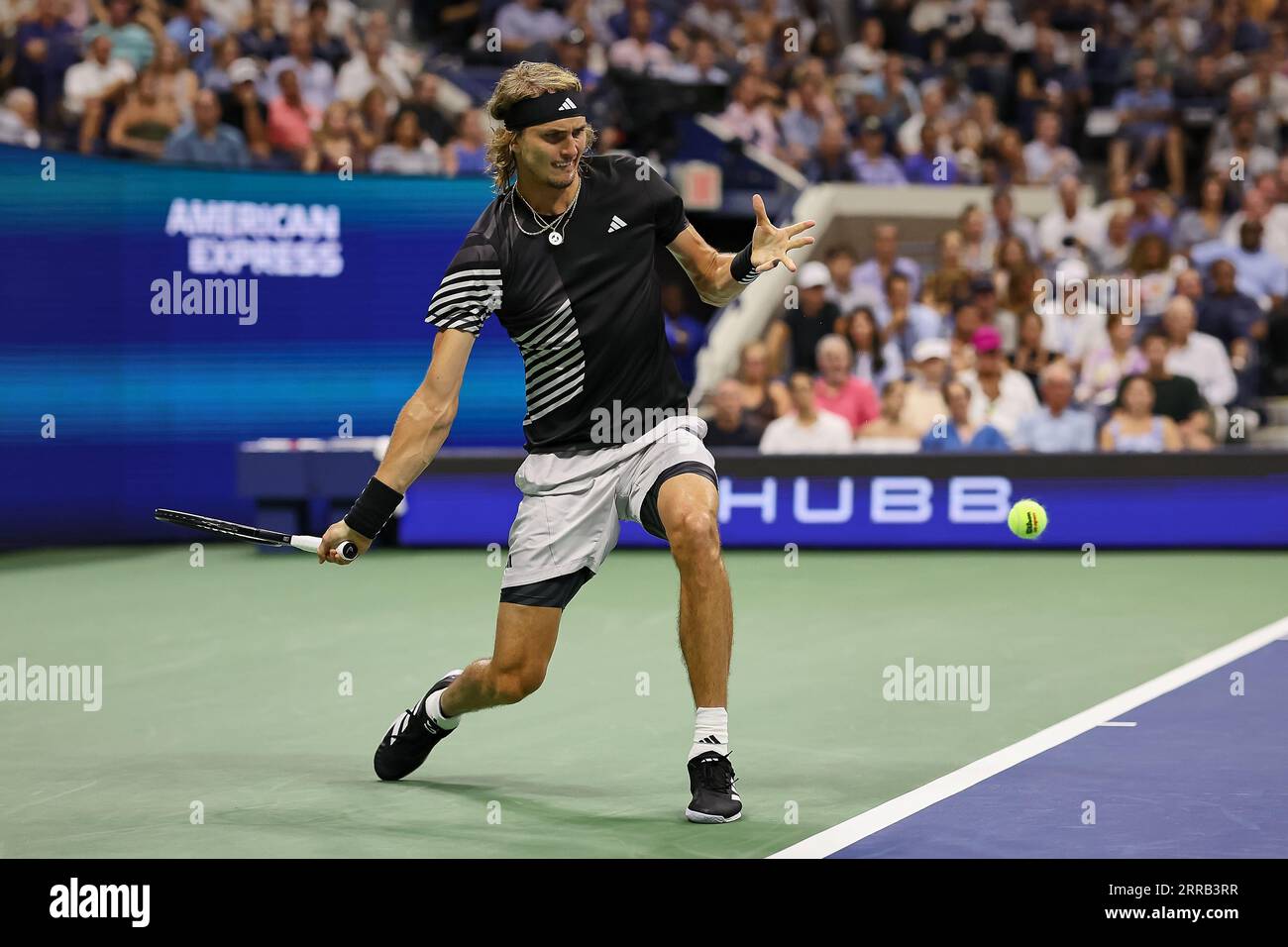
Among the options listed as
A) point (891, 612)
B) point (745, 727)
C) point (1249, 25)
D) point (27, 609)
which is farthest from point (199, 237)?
point (1249, 25)

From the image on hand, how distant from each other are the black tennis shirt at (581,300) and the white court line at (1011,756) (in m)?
1.54

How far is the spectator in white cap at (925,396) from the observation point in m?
14.2

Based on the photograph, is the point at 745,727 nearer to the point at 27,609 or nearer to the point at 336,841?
the point at 336,841

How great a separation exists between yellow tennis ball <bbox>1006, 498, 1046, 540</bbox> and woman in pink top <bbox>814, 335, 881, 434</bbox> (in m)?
3.42

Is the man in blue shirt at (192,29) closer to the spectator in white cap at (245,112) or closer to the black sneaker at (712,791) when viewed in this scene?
the spectator in white cap at (245,112)

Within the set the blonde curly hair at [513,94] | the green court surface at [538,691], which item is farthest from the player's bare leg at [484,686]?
the blonde curly hair at [513,94]

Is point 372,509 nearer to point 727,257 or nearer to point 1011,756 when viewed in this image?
point 727,257

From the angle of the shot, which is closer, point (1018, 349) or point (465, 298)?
point (465, 298)

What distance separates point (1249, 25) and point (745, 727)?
47.9ft

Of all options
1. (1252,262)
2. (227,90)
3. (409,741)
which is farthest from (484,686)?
(1252,262)

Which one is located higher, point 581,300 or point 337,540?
point 581,300

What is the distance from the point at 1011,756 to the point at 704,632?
1.55 m

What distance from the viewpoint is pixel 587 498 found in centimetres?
622

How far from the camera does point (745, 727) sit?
750 cm
